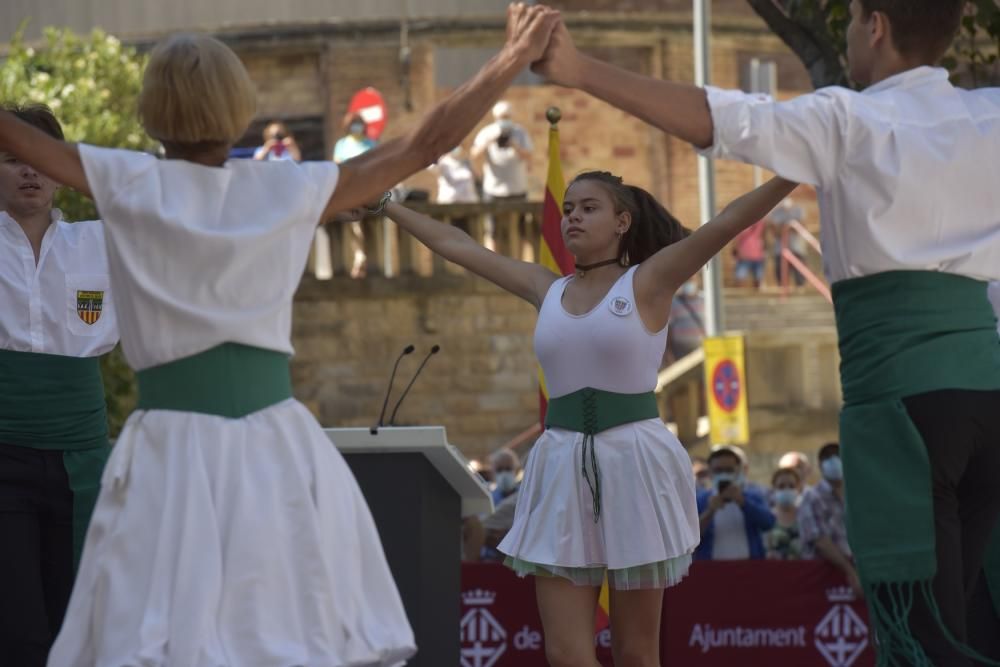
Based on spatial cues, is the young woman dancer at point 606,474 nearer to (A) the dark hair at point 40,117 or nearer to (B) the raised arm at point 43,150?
(A) the dark hair at point 40,117

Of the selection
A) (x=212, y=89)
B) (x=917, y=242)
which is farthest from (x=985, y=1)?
(x=212, y=89)

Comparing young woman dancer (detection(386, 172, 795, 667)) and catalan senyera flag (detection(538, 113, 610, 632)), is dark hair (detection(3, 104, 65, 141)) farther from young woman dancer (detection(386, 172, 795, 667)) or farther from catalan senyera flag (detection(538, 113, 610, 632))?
catalan senyera flag (detection(538, 113, 610, 632))

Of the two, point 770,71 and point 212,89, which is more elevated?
point 770,71

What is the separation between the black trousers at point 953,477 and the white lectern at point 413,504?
3146 mm

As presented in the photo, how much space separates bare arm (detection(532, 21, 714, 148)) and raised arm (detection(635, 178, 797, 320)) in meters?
0.77

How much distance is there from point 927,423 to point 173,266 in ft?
6.25

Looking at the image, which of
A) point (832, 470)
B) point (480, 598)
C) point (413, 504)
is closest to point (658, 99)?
point (413, 504)

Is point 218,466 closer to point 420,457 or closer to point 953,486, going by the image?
point 953,486

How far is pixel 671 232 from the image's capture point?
283 inches

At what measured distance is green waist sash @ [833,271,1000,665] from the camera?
15.4 feet

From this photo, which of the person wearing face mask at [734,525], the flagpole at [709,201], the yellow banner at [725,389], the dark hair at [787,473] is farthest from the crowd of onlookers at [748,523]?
the flagpole at [709,201]

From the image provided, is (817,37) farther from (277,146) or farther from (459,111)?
(277,146)

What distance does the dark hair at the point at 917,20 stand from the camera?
4.87 metres

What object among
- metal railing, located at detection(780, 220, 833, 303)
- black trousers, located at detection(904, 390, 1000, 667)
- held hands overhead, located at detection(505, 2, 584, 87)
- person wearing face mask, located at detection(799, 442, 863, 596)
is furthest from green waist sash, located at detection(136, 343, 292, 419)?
metal railing, located at detection(780, 220, 833, 303)
